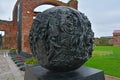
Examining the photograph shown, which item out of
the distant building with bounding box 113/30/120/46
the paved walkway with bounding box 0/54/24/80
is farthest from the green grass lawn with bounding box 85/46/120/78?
the distant building with bounding box 113/30/120/46

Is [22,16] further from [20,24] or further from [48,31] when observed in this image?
[48,31]

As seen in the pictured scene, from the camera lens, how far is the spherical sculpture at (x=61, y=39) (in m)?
2.67

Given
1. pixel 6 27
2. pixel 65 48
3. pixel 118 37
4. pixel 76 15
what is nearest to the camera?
pixel 65 48

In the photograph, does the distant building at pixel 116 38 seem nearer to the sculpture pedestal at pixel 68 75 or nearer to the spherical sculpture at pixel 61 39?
the sculpture pedestal at pixel 68 75

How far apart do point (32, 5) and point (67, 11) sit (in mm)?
13358

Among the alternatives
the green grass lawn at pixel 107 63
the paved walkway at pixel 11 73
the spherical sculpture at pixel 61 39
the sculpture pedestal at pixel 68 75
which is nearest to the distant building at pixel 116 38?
the green grass lawn at pixel 107 63

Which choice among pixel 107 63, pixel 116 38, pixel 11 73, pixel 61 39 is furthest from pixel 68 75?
pixel 116 38

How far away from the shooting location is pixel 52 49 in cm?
268

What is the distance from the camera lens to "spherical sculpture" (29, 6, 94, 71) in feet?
8.77

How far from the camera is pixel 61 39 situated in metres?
2.66

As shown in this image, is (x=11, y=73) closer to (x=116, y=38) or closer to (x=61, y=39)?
(x=61, y=39)

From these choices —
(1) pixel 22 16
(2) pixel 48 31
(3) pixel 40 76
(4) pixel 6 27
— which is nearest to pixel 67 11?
(2) pixel 48 31

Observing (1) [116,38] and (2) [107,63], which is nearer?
(2) [107,63]

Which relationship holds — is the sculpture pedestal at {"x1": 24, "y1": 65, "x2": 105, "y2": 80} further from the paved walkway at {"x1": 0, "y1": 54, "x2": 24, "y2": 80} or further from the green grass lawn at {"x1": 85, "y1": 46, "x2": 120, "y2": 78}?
the paved walkway at {"x1": 0, "y1": 54, "x2": 24, "y2": 80}
